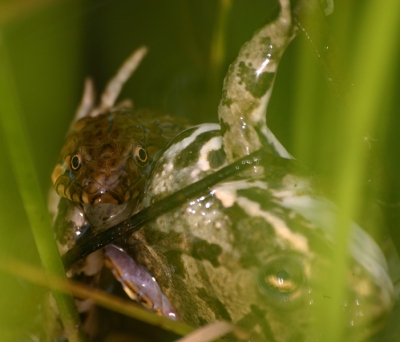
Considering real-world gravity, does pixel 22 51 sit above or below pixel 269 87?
above

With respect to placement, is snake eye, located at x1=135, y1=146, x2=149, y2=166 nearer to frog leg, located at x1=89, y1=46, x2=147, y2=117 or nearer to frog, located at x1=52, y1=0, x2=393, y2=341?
frog, located at x1=52, y1=0, x2=393, y2=341

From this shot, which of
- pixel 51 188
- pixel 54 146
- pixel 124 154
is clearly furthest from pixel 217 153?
pixel 54 146

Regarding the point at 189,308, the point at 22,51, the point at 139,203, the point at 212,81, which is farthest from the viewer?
the point at 22,51

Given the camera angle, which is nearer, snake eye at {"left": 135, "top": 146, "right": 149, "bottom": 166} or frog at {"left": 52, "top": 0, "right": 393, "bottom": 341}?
frog at {"left": 52, "top": 0, "right": 393, "bottom": 341}

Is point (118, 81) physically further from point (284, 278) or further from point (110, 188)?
point (284, 278)

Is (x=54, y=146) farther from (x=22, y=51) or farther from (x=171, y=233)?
(x=171, y=233)

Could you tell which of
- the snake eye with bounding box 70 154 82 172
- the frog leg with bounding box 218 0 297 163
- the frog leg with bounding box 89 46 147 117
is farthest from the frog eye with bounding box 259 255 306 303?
the frog leg with bounding box 89 46 147 117

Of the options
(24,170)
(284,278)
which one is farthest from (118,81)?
(284,278)

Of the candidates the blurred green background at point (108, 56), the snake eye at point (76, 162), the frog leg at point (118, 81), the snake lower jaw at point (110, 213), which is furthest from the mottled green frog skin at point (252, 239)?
the frog leg at point (118, 81)
